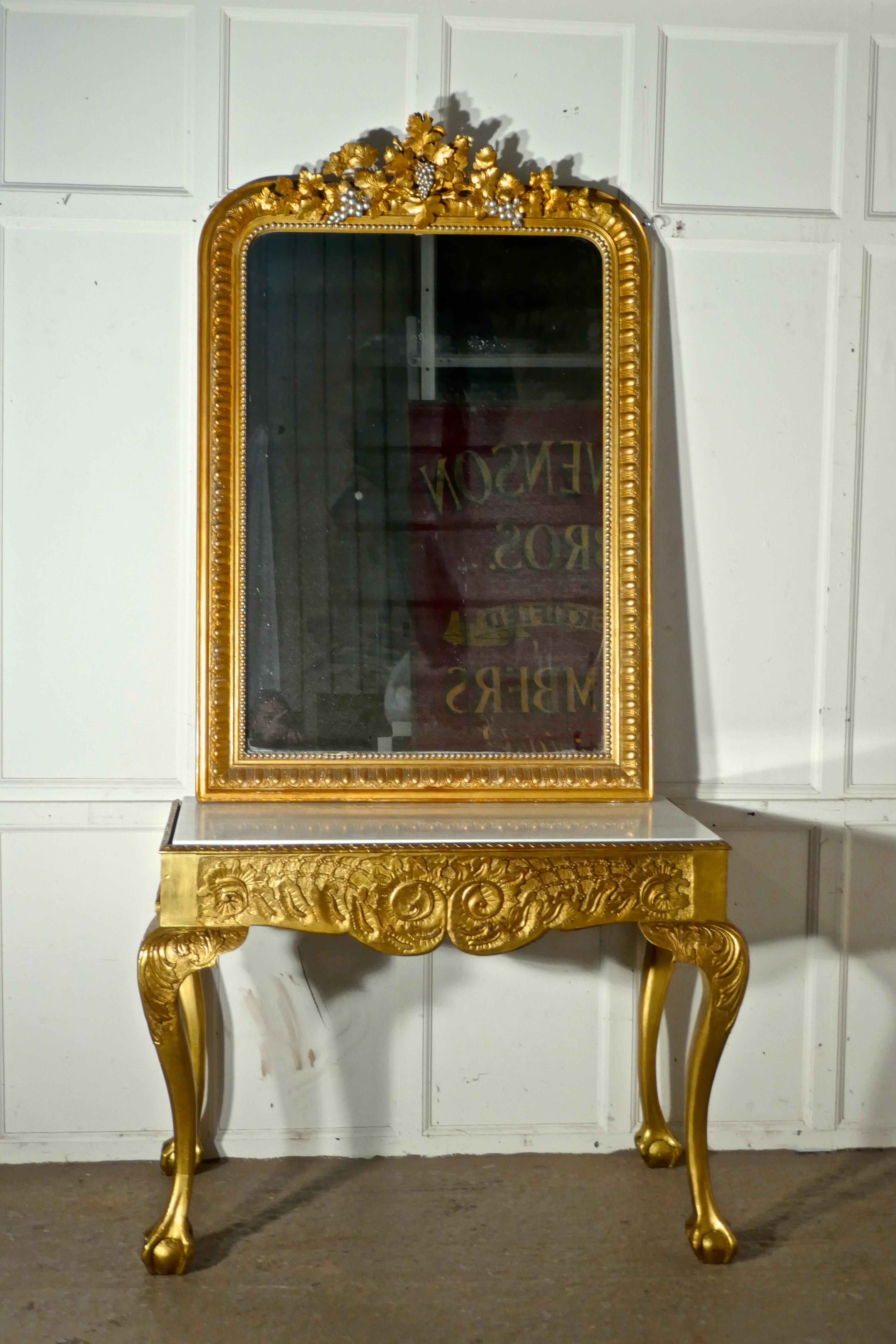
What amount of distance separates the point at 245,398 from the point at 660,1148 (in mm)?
2079

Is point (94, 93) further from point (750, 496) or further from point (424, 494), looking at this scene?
point (750, 496)

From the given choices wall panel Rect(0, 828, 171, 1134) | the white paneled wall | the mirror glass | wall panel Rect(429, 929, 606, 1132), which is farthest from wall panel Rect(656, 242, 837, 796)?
wall panel Rect(0, 828, 171, 1134)

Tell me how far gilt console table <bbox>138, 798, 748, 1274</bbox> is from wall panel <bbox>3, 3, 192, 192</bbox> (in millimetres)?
1565

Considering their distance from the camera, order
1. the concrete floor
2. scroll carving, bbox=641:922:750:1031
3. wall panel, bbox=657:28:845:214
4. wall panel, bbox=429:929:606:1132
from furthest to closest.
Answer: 1. wall panel, bbox=429:929:606:1132
2. wall panel, bbox=657:28:845:214
3. scroll carving, bbox=641:922:750:1031
4. the concrete floor

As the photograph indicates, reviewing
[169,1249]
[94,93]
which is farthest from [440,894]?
[94,93]

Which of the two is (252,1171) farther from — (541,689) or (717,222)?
(717,222)

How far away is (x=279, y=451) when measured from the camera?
249 centimetres

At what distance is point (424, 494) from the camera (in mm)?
2523

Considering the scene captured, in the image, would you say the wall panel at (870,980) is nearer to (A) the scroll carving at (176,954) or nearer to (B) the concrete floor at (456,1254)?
(B) the concrete floor at (456,1254)

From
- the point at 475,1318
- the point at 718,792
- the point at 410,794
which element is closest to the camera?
the point at 475,1318

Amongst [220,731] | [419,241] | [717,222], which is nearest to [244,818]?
[220,731]

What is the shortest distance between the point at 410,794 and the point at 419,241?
4.25 ft

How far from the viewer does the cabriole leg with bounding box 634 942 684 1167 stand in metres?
2.62

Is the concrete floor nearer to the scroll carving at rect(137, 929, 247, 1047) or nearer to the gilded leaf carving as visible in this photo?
the scroll carving at rect(137, 929, 247, 1047)
